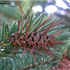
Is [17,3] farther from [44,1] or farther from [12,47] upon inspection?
[12,47]

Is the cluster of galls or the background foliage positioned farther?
the cluster of galls

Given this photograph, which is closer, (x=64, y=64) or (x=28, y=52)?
(x=28, y=52)

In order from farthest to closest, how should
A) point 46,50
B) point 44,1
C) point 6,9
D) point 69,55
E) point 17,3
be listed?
point 44,1
point 6,9
point 17,3
point 69,55
point 46,50

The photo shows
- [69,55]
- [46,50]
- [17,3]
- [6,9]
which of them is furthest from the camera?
[6,9]

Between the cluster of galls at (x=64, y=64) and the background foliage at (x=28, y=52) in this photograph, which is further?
the cluster of galls at (x=64, y=64)

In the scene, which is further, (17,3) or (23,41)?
(17,3)

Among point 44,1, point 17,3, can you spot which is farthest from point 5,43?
point 44,1

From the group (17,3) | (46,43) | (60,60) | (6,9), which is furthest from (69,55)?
(6,9)

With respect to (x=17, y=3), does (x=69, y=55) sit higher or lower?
lower

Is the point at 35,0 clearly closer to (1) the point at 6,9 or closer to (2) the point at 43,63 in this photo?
(1) the point at 6,9
